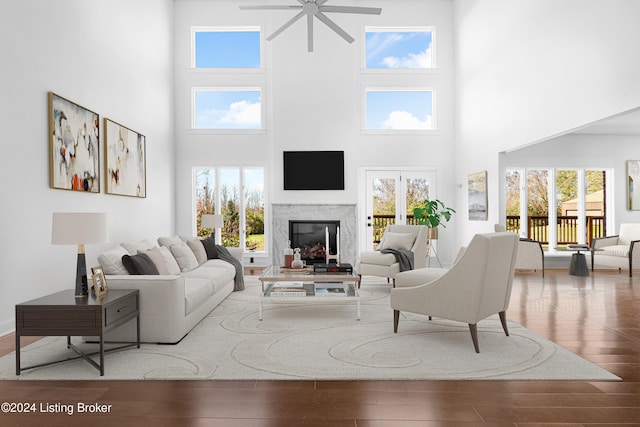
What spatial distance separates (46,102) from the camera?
4883mm

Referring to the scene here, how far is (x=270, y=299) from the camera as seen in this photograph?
14.9ft

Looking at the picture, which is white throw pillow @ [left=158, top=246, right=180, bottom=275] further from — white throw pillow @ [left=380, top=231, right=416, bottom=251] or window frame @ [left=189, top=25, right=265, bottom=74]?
window frame @ [left=189, top=25, right=265, bottom=74]

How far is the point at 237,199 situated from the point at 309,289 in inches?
189

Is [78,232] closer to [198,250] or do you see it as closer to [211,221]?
[198,250]

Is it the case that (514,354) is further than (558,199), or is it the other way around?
(558,199)

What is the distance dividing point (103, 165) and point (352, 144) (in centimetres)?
505

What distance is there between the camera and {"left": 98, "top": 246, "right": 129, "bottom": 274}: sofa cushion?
411cm

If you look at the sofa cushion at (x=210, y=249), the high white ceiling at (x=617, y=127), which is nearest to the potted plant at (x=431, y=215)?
the high white ceiling at (x=617, y=127)

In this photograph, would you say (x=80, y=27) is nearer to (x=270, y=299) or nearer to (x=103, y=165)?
(x=103, y=165)

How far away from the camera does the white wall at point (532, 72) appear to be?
184 inches

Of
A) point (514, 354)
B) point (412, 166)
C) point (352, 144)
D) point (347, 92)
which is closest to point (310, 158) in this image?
point (352, 144)

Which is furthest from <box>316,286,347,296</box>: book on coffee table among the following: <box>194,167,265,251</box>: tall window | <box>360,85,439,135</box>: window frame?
<box>360,85,439,135</box>: window frame

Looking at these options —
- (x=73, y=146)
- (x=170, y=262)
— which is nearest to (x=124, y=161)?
(x=73, y=146)

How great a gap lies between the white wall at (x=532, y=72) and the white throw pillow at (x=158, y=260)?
506 centimetres
